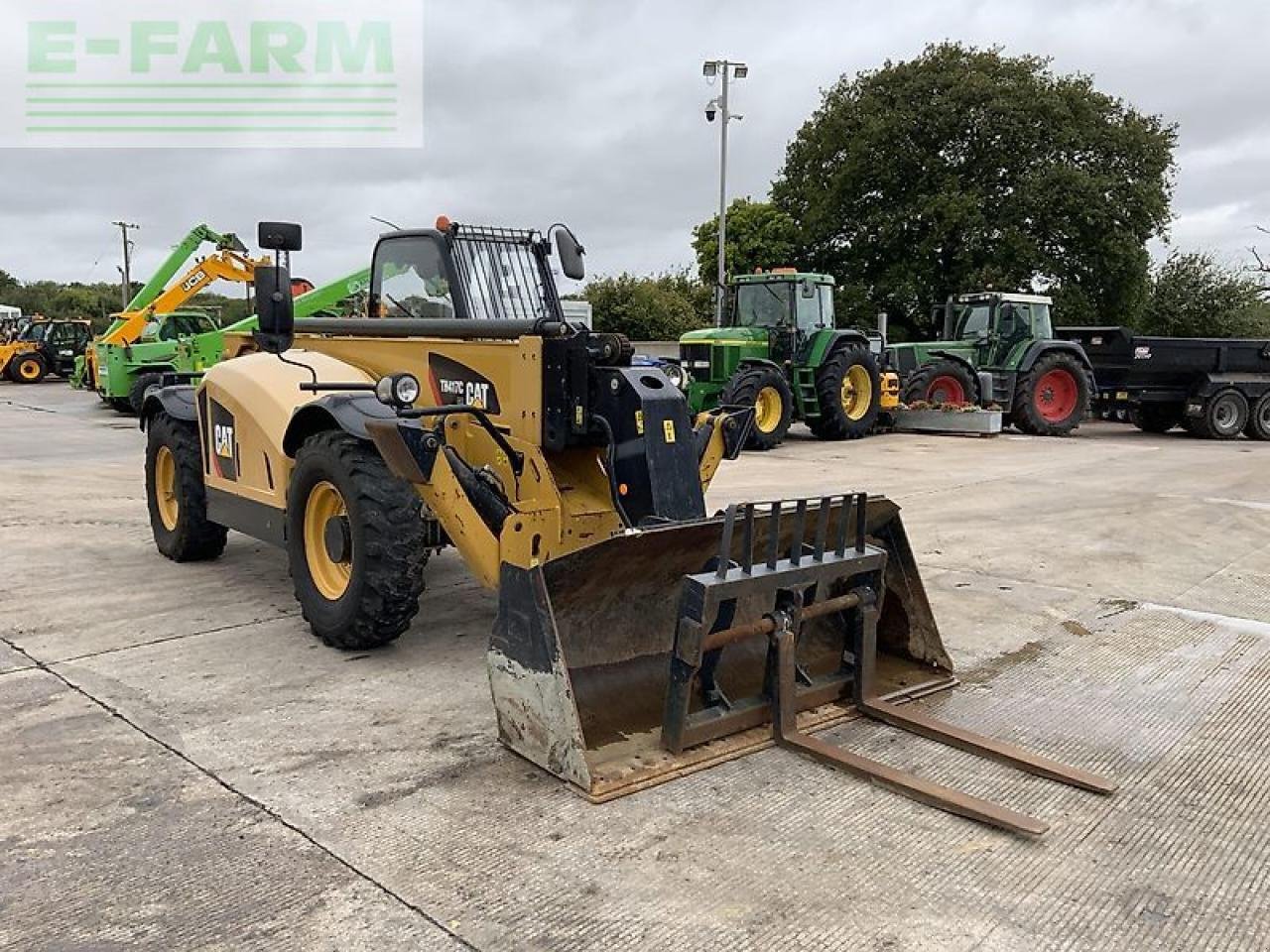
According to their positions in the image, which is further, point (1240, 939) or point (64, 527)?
point (64, 527)

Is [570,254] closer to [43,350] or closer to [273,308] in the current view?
[273,308]

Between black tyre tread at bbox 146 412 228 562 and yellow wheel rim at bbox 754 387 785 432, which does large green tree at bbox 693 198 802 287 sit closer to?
yellow wheel rim at bbox 754 387 785 432

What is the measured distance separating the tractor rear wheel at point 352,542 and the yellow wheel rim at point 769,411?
9.77 meters

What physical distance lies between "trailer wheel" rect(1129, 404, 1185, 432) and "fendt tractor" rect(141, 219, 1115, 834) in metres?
14.8

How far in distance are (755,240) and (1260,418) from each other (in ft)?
51.0

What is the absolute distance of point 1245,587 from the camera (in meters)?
6.39

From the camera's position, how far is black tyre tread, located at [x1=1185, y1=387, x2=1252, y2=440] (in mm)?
16922

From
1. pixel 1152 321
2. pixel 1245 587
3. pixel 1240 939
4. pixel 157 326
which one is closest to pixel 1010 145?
pixel 1152 321

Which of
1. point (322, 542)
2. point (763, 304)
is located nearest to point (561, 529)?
point (322, 542)

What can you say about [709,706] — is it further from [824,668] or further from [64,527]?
[64,527]

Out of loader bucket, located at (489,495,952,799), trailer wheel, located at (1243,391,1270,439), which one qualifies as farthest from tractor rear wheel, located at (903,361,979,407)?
loader bucket, located at (489,495,952,799)

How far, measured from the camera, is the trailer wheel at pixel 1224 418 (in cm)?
1702

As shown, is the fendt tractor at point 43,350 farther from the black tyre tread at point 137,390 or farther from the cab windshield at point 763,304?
the cab windshield at point 763,304

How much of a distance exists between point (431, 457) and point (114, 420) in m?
16.3
